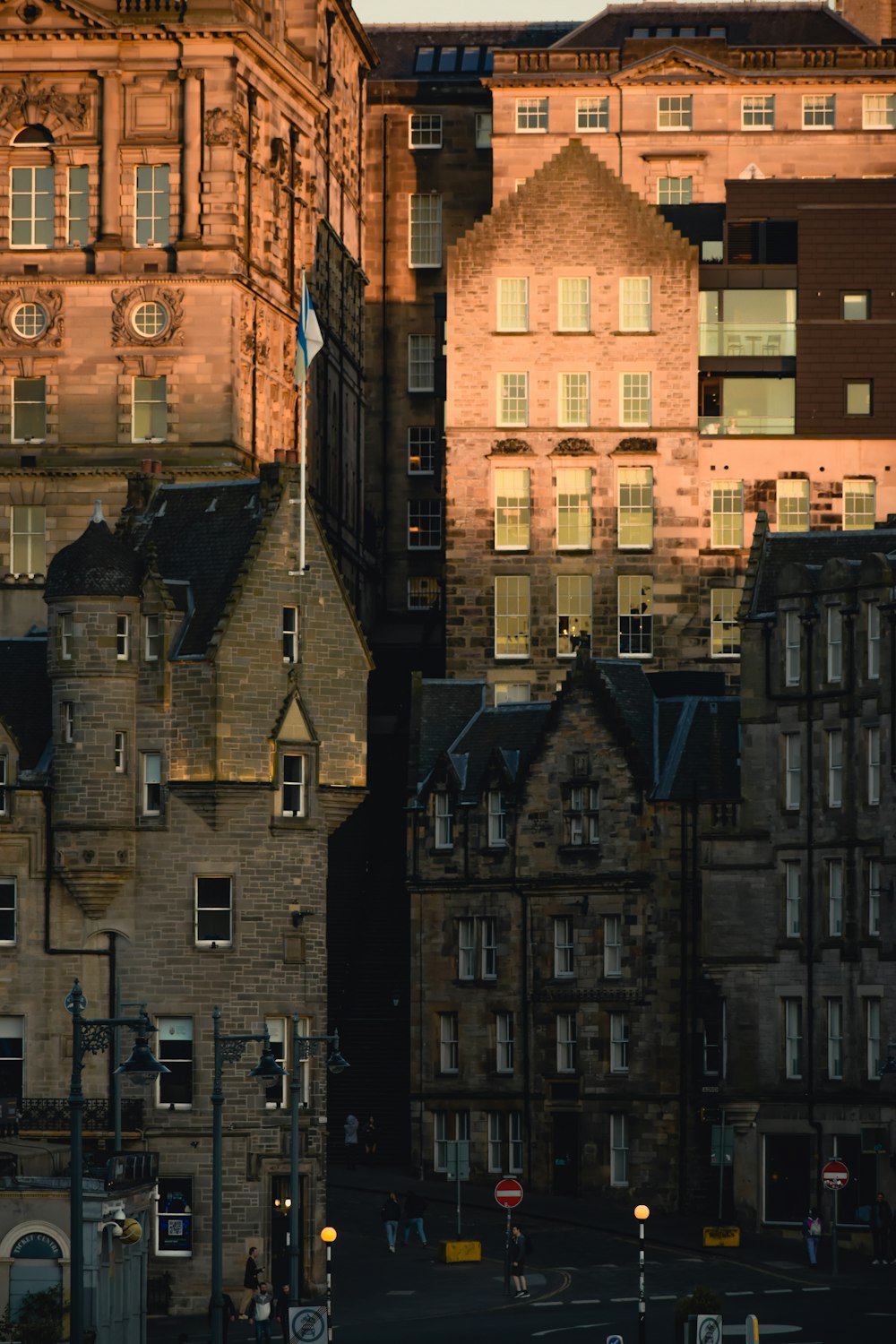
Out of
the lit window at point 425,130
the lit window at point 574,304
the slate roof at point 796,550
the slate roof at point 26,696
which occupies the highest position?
the lit window at point 425,130

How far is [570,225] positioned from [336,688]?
134 feet

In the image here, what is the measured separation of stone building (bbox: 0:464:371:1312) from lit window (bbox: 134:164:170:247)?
35230 mm

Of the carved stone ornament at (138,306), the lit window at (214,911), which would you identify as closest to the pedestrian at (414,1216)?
the lit window at (214,911)

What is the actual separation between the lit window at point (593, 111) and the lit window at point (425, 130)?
37.9 ft

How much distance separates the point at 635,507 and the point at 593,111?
23944 millimetres

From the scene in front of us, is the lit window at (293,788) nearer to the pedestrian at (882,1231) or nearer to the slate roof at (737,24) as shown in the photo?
the pedestrian at (882,1231)

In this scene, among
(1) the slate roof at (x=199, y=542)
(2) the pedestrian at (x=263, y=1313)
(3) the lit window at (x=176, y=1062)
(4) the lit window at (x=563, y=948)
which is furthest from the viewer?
(4) the lit window at (x=563, y=948)

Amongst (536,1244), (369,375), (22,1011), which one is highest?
(369,375)

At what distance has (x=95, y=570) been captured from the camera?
105 metres

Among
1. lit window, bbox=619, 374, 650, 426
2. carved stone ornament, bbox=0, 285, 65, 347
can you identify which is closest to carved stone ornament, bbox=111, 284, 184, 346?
carved stone ornament, bbox=0, 285, 65, 347

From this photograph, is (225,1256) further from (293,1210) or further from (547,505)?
(547,505)

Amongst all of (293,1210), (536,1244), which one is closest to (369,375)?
(536,1244)

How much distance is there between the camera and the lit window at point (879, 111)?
157125 mm

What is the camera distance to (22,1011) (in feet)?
341
